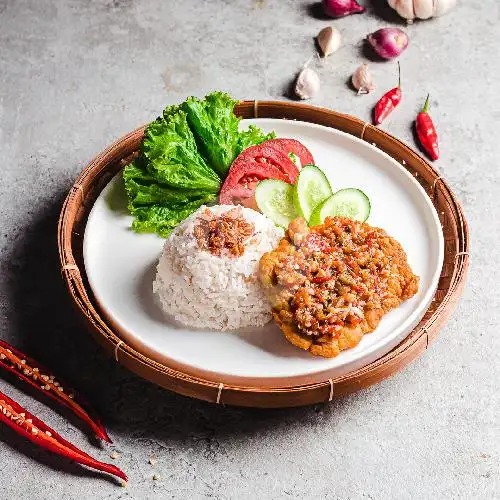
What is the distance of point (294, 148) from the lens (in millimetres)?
5930

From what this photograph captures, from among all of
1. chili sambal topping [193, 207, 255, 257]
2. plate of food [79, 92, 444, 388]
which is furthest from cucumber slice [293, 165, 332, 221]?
chili sambal topping [193, 207, 255, 257]

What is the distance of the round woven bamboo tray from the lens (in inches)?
193

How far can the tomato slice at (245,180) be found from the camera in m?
5.74

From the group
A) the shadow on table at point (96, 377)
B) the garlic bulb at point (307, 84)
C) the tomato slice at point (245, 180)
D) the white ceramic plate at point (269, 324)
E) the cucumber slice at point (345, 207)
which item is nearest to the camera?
the white ceramic plate at point (269, 324)

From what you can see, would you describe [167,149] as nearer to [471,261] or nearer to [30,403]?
[30,403]

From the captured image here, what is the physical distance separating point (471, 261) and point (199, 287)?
223 centimetres

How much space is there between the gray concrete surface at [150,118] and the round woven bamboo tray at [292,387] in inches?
16.7

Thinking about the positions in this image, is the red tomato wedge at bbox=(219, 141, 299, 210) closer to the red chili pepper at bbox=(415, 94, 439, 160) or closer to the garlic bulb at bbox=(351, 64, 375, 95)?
the red chili pepper at bbox=(415, 94, 439, 160)

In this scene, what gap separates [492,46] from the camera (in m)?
7.81

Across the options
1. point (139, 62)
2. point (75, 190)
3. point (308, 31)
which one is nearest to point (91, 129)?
point (139, 62)

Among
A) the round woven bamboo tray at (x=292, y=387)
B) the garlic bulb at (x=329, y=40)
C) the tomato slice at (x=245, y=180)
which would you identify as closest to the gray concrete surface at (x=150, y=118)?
the garlic bulb at (x=329, y=40)

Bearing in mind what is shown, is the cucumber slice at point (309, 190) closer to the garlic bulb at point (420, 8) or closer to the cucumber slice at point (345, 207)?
the cucumber slice at point (345, 207)

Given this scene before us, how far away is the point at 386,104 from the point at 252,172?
1.98 metres

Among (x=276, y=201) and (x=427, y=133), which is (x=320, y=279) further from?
(x=427, y=133)
